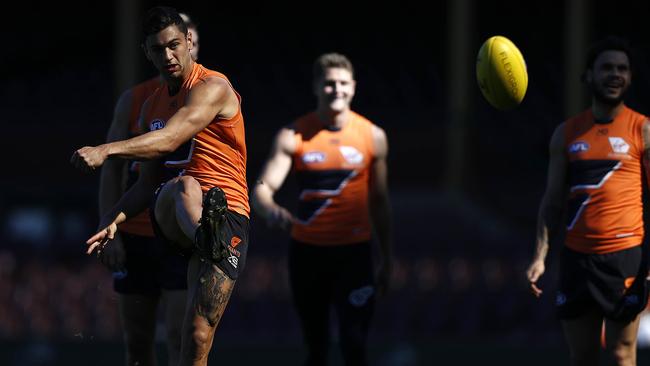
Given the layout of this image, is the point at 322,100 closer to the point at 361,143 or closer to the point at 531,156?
the point at 361,143

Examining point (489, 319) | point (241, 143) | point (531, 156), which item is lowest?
point (489, 319)

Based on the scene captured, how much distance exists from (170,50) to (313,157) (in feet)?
7.48

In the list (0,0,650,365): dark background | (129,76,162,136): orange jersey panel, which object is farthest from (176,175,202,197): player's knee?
(0,0,650,365): dark background

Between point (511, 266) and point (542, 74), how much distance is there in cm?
503

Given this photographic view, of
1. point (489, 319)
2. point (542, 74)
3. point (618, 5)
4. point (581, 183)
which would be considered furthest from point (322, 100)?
point (618, 5)

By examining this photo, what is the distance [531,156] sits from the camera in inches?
600

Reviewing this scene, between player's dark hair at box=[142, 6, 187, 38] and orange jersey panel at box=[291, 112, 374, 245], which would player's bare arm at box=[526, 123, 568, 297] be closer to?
orange jersey panel at box=[291, 112, 374, 245]

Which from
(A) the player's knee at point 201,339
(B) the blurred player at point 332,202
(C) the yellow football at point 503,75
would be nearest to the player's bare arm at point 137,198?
(A) the player's knee at point 201,339

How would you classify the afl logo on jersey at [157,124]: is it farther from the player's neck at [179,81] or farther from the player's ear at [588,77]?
the player's ear at [588,77]

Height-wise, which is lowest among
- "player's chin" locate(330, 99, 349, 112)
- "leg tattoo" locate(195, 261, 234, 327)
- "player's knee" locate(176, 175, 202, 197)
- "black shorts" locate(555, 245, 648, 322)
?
"black shorts" locate(555, 245, 648, 322)

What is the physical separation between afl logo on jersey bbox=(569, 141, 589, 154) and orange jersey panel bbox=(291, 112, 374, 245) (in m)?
1.29

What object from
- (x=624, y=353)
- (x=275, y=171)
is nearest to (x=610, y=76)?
(x=624, y=353)

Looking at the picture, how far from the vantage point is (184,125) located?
213 inches

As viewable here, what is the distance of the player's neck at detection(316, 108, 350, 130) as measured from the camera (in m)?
7.79
